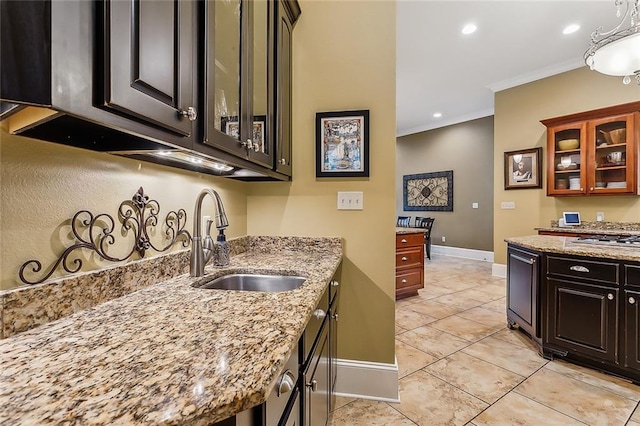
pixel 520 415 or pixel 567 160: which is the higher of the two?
pixel 567 160

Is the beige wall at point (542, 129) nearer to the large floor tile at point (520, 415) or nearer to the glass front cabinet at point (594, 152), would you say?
the glass front cabinet at point (594, 152)

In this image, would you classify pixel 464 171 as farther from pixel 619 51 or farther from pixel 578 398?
pixel 578 398

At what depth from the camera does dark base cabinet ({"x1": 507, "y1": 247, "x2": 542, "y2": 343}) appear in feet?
7.54

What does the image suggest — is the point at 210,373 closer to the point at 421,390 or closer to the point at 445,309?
the point at 421,390

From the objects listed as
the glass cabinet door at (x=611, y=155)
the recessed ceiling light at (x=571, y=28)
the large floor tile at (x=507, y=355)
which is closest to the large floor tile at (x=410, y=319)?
the large floor tile at (x=507, y=355)

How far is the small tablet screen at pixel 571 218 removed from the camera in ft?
13.0

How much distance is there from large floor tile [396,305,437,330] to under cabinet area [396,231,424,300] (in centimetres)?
36

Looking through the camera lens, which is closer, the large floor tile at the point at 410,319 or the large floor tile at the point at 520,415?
the large floor tile at the point at 520,415

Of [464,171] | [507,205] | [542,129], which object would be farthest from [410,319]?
[464,171]

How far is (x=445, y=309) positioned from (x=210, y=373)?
134 inches

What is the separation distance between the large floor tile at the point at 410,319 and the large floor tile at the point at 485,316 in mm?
436

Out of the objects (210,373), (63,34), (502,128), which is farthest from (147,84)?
(502,128)

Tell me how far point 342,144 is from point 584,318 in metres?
2.14

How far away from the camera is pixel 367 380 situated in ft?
5.93
